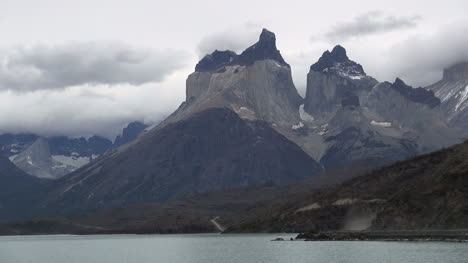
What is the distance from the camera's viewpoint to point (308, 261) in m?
195

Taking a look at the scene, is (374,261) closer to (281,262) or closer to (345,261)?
(345,261)

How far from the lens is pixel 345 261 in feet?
612

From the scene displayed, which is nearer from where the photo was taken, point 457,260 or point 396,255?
point 457,260

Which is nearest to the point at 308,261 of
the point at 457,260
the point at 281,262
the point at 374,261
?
the point at 281,262

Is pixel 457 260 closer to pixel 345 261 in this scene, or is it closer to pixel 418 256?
pixel 418 256

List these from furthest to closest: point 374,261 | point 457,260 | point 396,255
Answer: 1. point 396,255
2. point 374,261
3. point 457,260

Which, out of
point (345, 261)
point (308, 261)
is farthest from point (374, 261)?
point (308, 261)

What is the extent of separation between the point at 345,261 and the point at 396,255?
1633cm

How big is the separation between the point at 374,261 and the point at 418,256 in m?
13.5

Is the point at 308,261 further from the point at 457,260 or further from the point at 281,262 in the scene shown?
the point at 457,260

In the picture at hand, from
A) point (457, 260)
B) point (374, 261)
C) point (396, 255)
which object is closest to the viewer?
point (457, 260)

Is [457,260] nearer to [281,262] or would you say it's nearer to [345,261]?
[345,261]

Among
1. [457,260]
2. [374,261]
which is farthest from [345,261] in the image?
[457,260]

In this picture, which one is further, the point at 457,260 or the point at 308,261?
the point at 308,261
